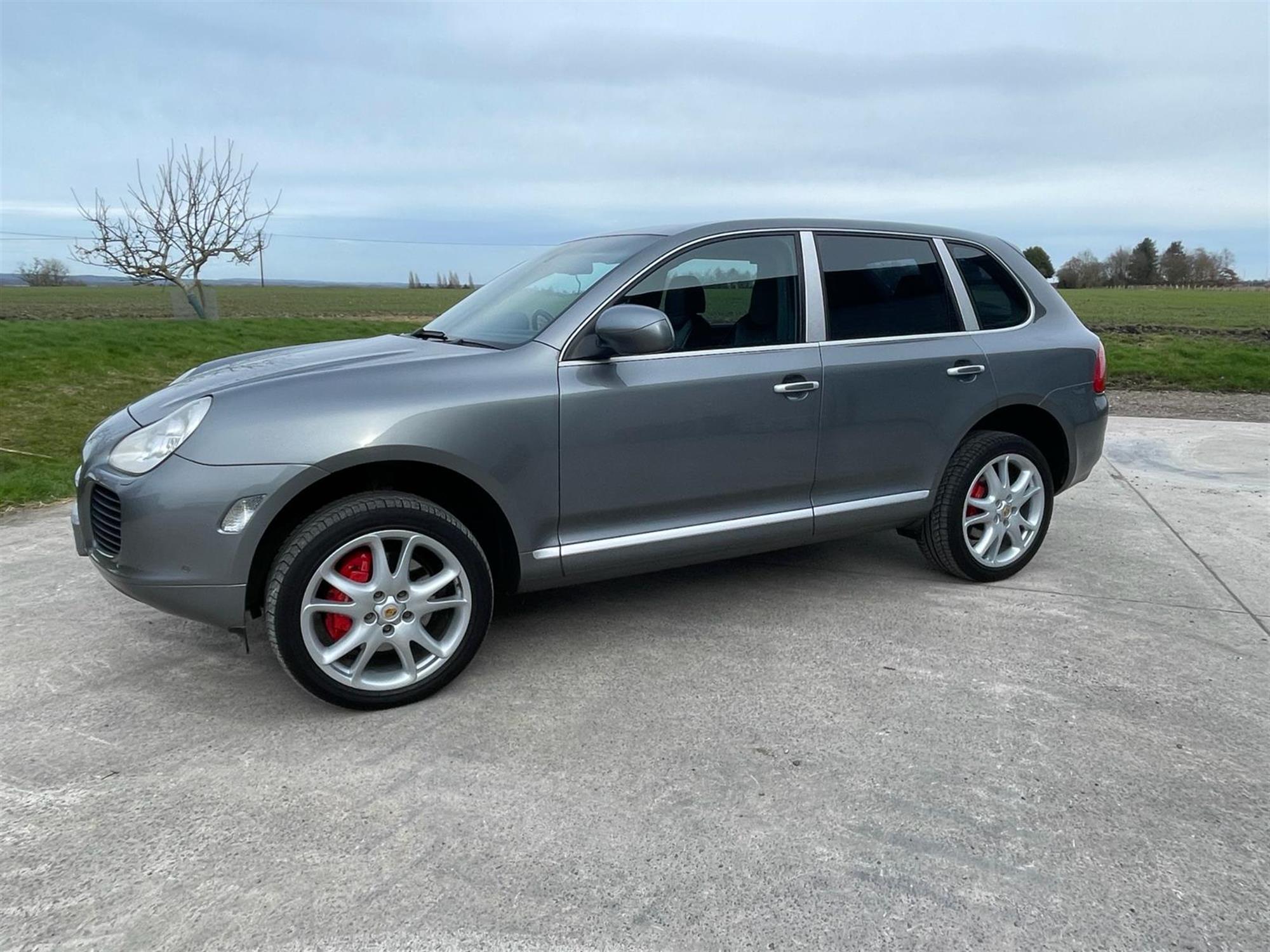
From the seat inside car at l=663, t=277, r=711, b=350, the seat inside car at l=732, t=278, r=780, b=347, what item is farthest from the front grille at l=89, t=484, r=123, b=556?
the seat inside car at l=732, t=278, r=780, b=347

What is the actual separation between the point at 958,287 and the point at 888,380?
74cm

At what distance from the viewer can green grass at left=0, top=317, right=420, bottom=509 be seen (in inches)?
293

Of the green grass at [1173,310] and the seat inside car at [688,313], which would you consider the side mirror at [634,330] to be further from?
the green grass at [1173,310]

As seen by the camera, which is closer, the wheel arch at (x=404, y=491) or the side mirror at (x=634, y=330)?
the wheel arch at (x=404, y=491)

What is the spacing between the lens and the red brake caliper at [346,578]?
126 inches

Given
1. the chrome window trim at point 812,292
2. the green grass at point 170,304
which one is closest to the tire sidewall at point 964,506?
the chrome window trim at point 812,292

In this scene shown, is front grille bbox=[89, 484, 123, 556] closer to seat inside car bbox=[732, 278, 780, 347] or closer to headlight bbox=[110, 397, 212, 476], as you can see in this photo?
headlight bbox=[110, 397, 212, 476]

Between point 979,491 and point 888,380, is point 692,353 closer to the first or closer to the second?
point 888,380

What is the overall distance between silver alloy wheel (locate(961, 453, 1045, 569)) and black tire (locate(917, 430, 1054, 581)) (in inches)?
1.0

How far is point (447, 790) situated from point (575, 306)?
1.77 m

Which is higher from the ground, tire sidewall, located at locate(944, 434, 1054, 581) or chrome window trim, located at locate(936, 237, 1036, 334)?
chrome window trim, located at locate(936, 237, 1036, 334)

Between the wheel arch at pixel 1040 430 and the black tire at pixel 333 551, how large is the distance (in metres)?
2.51

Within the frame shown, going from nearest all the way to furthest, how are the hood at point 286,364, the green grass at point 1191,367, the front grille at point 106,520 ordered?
the front grille at point 106,520 < the hood at point 286,364 < the green grass at point 1191,367

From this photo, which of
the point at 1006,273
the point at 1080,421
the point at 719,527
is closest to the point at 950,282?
the point at 1006,273
